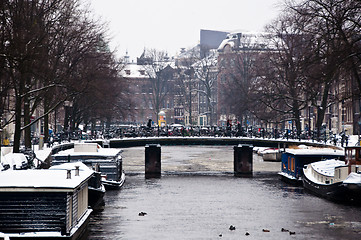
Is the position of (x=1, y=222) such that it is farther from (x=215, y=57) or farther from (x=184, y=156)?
(x=215, y=57)

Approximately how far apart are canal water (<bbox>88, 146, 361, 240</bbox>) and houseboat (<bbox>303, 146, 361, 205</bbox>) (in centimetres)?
78

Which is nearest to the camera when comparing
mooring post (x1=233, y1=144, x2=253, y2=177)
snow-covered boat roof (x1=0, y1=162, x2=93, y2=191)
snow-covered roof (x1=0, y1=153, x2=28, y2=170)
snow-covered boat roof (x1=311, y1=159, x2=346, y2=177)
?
snow-covered boat roof (x1=0, y1=162, x2=93, y2=191)

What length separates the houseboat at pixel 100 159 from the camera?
2108 inches

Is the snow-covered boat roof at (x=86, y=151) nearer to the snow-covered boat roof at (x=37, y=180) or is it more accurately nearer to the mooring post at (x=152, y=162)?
the mooring post at (x=152, y=162)

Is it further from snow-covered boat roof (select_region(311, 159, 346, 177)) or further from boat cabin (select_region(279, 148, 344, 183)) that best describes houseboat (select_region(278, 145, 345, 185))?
snow-covered boat roof (select_region(311, 159, 346, 177))

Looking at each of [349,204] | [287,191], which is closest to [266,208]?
[349,204]

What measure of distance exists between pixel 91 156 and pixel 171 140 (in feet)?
68.9

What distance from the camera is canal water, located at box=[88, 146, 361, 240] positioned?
35.2 meters

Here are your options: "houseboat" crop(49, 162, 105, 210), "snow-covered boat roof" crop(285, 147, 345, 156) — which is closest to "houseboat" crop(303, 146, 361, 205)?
"snow-covered boat roof" crop(285, 147, 345, 156)

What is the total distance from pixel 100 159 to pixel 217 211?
571 inches

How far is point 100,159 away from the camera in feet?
180

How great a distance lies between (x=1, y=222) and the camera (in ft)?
92.0

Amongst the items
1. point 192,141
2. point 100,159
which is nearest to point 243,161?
point 192,141

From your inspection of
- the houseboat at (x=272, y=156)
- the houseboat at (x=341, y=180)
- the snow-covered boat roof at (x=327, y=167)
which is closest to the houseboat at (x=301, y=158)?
the snow-covered boat roof at (x=327, y=167)
